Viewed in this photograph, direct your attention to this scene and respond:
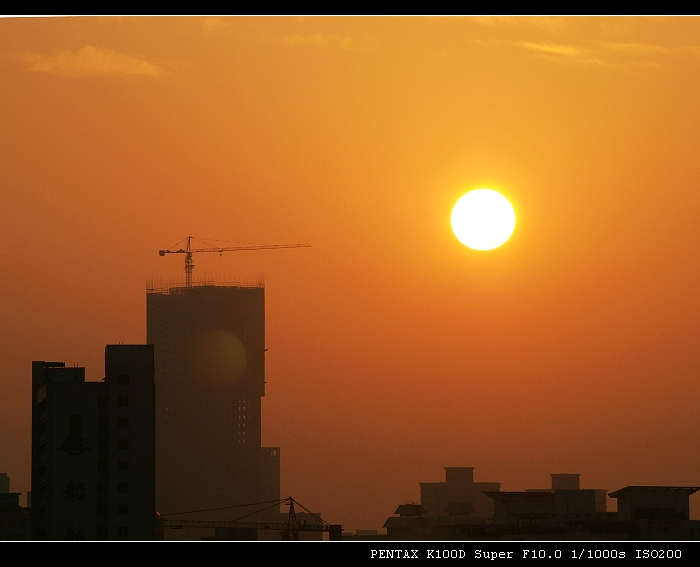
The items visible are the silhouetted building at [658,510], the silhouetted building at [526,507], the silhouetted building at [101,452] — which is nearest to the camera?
the silhouetted building at [658,510]

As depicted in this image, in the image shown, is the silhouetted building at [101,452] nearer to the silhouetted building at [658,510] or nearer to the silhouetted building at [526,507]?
the silhouetted building at [526,507]

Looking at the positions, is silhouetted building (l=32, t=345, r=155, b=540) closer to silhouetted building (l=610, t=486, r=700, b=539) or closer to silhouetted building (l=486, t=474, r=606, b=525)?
silhouetted building (l=486, t=474, r=606, b=525)

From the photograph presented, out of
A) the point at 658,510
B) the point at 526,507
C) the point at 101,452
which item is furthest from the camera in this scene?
the point at 526,507

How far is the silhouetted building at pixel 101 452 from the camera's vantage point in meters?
138

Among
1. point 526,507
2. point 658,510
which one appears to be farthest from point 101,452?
point 658,510

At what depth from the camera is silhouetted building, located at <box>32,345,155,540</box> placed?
454 feet

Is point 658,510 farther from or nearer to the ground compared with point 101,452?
nearer to the ground

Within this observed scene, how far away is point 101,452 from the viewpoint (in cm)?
14225

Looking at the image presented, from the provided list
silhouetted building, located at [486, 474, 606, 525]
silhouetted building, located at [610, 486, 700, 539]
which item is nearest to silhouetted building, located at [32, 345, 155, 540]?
silhouetted building, located at [486, 474, 606, 525]

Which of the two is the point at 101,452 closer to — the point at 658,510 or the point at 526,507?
the point at 526,507

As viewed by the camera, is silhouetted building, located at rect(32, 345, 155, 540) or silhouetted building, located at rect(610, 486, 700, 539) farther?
silhouetted building, located at rect(32, 345, 155, 540)

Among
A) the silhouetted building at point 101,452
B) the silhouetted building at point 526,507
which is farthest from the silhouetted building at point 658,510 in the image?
the silhouetted building at point 101,452
